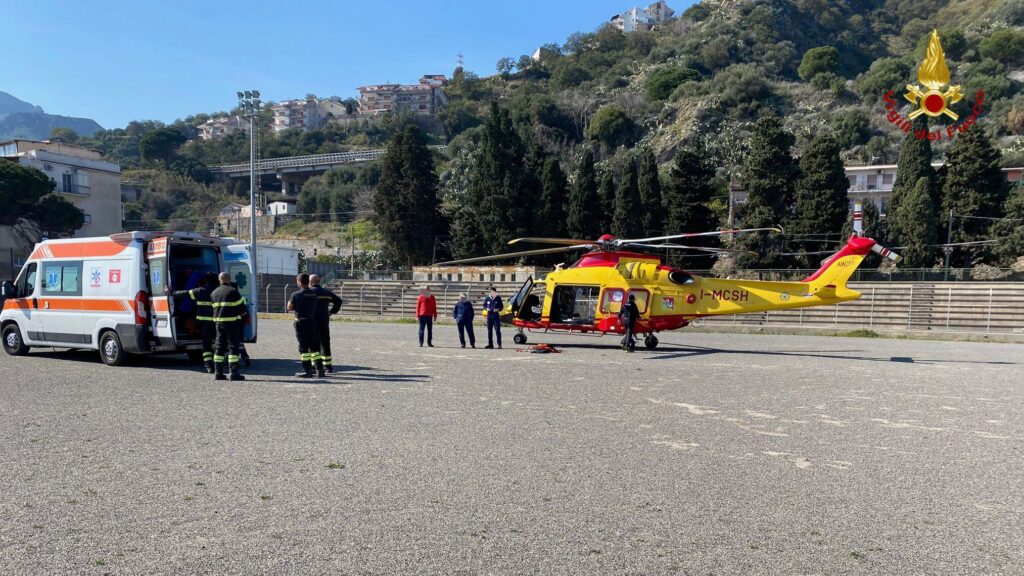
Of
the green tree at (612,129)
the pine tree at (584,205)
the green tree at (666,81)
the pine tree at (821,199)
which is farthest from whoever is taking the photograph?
the green tree at (666,81)

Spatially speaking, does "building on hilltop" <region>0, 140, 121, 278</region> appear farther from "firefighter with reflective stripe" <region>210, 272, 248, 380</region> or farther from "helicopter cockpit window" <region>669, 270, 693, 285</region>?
"helicopter cockpit window" <region>669, 270, 693, 285</region>

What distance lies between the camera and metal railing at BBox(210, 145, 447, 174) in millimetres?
115500

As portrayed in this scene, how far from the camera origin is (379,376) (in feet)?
36.9

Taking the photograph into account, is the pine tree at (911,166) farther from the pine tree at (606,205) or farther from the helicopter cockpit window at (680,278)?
the helicopter cockpit window at (680,278)

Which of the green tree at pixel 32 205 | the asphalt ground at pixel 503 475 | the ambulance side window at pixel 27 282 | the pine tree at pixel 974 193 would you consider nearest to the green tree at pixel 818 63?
the pine tree at pixel 974 193

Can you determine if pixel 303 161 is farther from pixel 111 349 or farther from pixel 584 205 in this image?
pixel 111 349

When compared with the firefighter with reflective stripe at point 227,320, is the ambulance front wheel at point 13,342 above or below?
A: below

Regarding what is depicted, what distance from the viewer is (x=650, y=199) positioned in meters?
41.6

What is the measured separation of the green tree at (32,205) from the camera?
4812cm

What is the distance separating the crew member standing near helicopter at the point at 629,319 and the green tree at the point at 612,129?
8155 cm

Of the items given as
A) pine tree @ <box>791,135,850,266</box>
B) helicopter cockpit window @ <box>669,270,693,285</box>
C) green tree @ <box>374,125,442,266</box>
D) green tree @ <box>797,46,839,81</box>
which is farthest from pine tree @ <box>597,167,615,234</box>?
green tree @ <box>797,46,839,81</box>

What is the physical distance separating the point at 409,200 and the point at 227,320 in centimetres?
3799

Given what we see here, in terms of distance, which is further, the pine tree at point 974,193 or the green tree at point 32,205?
the green tree at point 32,205

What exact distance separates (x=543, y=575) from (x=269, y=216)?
3609 inches
